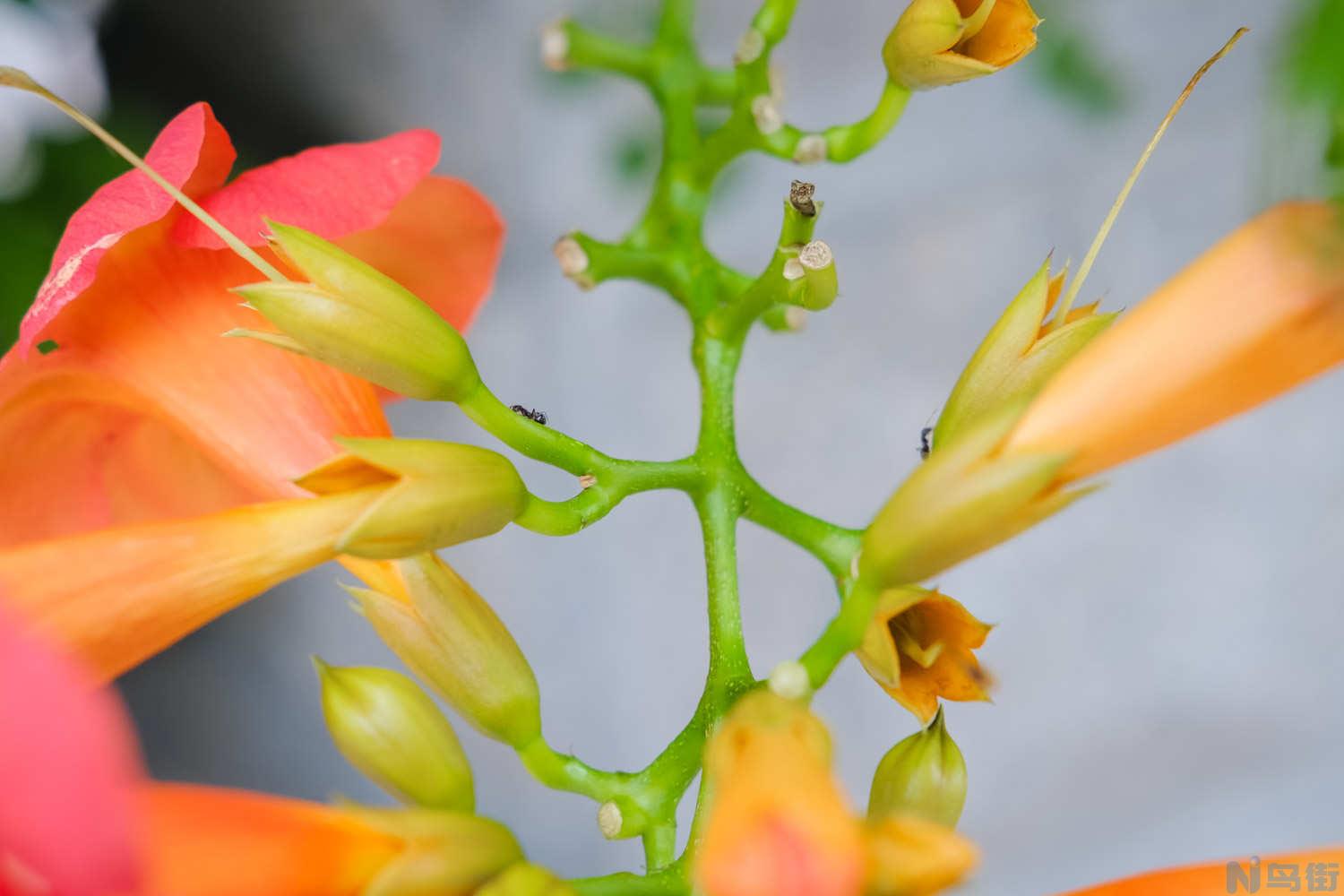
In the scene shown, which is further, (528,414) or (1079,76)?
(1079,76)

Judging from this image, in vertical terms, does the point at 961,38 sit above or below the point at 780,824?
above

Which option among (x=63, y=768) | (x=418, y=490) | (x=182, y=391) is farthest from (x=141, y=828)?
(x=182, y=391)

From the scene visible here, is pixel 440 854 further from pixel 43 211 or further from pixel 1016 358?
pixel 43 211

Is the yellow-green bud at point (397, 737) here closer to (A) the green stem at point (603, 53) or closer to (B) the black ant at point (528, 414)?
(B) the black ant at point (528, 414)

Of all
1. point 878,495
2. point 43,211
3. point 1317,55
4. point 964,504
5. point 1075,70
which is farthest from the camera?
point 878,495

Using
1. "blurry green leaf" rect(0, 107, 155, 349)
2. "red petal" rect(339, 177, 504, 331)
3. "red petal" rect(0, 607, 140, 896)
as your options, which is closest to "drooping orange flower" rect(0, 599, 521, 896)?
"red petal" rect(0, 607, 140, 896)

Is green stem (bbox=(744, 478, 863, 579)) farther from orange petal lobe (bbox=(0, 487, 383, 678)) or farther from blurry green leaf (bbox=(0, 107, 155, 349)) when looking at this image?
blurry green leaf (bbox=(0, 107, 155, 349))

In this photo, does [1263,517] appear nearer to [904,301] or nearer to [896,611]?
[904,301]
